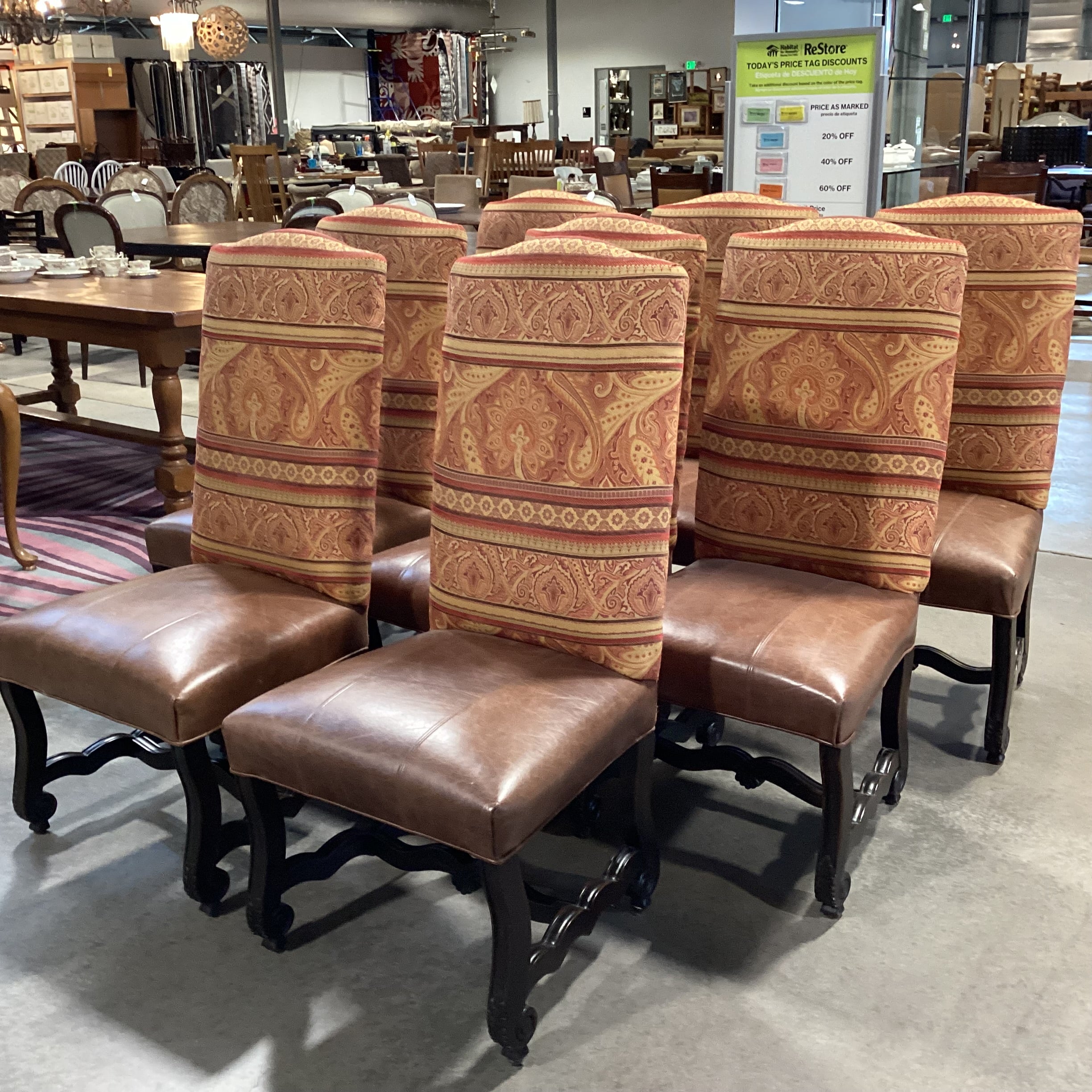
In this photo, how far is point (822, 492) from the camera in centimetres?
194

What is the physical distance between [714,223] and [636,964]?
1.50 m

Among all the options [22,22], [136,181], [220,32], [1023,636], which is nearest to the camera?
[1023,636]

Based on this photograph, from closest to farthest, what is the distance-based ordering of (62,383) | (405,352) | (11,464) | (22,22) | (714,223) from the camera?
(405,352), (714,223), (11,464), (62,383), (22,22)

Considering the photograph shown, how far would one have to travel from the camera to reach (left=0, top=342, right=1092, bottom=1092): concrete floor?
1468 millimetres

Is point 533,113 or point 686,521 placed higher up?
point 533,113

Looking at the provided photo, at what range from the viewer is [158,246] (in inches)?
204

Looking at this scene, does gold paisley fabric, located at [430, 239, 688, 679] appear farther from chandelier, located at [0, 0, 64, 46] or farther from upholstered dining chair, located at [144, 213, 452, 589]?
chandelier, located at [0, 0, 64, 46]

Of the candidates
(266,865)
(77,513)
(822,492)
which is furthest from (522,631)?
(77,513)

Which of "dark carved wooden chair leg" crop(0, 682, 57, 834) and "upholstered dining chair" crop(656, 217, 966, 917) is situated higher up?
"upholstered dining chair" crop(656, 217, 966, 917)

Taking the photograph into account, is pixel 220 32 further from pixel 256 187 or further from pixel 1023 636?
pixel 1023 636

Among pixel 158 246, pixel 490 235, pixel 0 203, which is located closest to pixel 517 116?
pixel 0 203

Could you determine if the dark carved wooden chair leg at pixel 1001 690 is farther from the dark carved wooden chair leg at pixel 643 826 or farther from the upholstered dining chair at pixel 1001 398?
the dark carved wooden chair leg at pixel 643 826

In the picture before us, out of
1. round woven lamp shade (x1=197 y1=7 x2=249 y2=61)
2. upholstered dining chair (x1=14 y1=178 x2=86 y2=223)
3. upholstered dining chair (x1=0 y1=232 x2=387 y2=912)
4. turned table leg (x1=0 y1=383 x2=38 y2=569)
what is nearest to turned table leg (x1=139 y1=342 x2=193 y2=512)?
turned table leg (x1=0 y1=383 x2=38 y2=569)

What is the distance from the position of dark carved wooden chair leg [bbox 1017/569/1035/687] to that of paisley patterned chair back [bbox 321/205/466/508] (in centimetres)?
130
